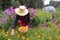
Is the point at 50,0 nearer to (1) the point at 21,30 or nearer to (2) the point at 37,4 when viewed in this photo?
(2) the point at 37,4

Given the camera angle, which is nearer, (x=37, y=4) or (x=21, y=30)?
(x=21, y=30)

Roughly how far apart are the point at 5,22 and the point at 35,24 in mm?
1234

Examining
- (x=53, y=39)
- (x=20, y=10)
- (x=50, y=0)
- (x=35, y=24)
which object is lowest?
(x=50, y=0)

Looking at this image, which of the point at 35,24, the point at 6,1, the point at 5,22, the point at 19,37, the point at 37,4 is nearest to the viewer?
the point at 19,37

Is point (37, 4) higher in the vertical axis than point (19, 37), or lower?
lower

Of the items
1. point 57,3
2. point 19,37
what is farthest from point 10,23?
point 57,3

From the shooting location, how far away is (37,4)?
13.0 metres

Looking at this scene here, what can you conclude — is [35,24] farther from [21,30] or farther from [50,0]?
[50,0]

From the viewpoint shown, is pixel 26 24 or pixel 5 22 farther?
pixel 5 22

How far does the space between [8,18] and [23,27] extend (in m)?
1.50

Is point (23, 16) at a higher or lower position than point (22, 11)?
lower

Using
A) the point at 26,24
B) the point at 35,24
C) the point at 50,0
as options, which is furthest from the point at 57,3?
the point at 26,24

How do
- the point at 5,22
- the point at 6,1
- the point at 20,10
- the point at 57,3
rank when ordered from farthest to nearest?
1. the point at 57,3
2. the point at 6,1
3. the point at 5,22
4. the point at 20,10

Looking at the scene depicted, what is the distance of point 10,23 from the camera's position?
22.8 feet
